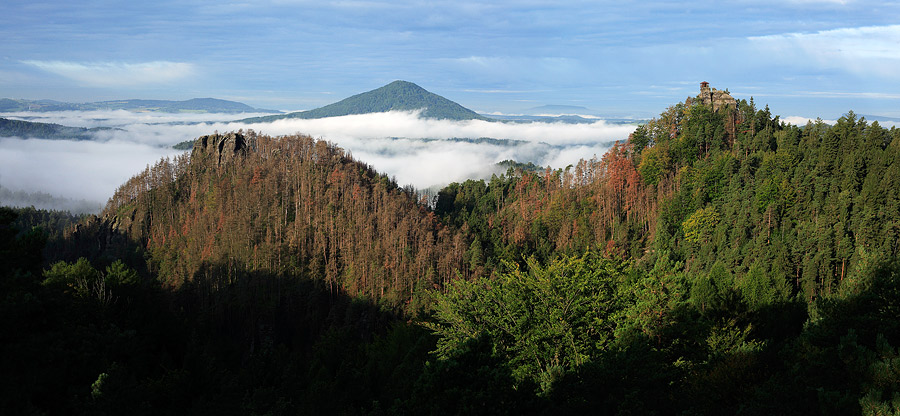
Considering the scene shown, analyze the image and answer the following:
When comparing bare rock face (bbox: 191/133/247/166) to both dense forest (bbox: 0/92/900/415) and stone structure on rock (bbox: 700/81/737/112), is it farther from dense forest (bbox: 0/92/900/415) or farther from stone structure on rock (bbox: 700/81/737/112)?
stone structure on rock (bbox: 700/81/737/112)

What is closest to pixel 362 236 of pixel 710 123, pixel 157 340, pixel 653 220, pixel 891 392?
pixel 653 220

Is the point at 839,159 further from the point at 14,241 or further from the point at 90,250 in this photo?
the point at 90,250

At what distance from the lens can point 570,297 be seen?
25.4 m

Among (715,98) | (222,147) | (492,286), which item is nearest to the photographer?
(492,286)

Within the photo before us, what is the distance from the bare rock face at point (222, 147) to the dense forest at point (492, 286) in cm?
84

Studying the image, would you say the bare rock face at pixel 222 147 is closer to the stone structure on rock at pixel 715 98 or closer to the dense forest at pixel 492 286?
the dense forest at pixel 492 286

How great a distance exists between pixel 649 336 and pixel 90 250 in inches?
7382

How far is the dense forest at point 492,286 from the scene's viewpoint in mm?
20953

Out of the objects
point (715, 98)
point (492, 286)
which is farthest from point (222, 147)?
point (492, 286)

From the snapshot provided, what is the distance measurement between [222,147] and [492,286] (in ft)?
569

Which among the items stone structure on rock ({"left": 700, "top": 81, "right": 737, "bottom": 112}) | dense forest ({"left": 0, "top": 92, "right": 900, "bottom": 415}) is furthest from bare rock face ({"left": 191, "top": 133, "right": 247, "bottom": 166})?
stone structure on rock ({"left": 700, "top": 81, "right": 737, "bottom": 112})

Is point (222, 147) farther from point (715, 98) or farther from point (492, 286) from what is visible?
point (492, 286)

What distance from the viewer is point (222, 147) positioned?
18375 centimetres

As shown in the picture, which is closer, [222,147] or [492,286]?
[492,286]
